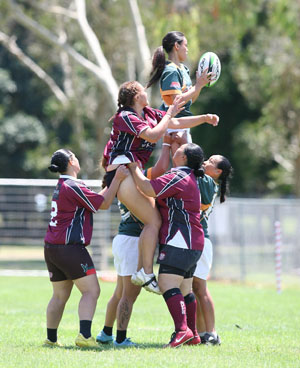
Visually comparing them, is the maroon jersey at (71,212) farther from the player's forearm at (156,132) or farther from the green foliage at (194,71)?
the green foliage at (194,71)

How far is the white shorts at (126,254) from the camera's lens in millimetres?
8102

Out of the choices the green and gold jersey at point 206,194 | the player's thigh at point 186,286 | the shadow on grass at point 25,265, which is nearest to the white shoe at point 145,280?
the player's thigh at point 186,286

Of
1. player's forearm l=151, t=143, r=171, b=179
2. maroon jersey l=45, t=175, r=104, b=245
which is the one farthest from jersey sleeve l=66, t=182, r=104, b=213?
player's forearm l=151, t=143, r=171, b=179

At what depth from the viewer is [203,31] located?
86.3 ft

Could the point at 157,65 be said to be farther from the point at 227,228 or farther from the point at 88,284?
the point at 227,228

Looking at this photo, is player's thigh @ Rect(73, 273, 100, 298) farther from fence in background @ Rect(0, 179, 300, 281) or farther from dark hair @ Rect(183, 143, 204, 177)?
fence in background @ Rect(0, 179, 300, 281)

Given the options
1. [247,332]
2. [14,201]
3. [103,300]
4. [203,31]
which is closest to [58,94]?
[203,31]

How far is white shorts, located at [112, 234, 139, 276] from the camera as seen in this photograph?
810 centimetres

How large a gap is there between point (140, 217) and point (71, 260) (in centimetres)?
84

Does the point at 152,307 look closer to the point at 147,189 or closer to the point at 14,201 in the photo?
the point at 147,189

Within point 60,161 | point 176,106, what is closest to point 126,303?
point 60,161

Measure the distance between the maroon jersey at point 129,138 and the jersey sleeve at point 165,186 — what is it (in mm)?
363

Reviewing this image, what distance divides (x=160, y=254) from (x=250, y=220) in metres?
12.7

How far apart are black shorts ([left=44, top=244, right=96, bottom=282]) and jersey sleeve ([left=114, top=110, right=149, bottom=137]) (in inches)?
50.5
